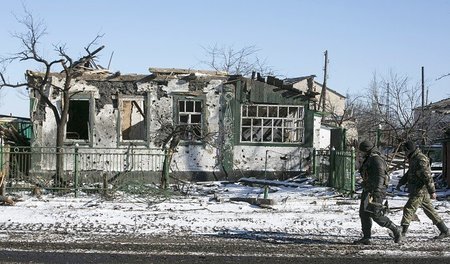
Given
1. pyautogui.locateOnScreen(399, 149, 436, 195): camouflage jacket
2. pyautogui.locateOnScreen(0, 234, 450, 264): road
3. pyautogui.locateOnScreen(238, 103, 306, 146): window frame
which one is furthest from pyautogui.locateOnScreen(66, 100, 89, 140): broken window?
pyautogui.locateOnScreen(399, 149, 436, 195): camouflage jacket

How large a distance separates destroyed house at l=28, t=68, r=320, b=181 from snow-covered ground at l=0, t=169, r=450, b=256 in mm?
4771

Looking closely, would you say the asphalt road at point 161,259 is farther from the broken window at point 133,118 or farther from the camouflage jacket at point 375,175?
the broken window at point 133,118

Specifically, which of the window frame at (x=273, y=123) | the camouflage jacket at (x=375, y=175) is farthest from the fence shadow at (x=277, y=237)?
the window frame at (x=273, y=123)

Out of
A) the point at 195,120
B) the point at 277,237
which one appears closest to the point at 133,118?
the point at 195,120

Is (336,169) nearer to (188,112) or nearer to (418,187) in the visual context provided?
(188,112)

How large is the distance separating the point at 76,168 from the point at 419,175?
9.42 meters

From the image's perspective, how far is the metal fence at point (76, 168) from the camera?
17.2 metres

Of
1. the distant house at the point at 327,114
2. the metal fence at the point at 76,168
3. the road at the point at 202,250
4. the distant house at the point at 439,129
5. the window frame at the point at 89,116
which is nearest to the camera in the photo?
the road at the point at 202,250

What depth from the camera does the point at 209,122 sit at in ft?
74.8

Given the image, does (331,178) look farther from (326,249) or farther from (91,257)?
(91,257)

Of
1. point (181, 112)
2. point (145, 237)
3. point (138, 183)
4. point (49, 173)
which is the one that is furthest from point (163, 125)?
point (145, 237)

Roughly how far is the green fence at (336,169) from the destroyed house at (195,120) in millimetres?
1369

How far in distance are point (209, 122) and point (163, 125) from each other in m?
1.68

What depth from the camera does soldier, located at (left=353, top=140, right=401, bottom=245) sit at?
10203 mm
